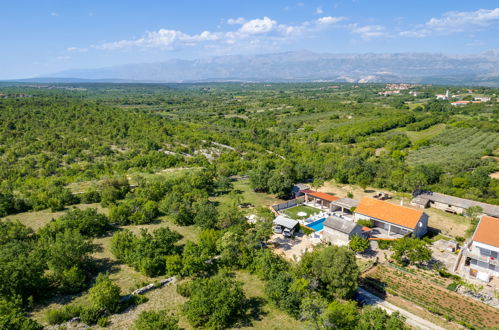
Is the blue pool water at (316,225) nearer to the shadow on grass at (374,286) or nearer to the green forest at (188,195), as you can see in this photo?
the green forest at (188,195)

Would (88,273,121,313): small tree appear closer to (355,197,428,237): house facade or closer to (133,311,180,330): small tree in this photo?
(133,311,180,330): small tree

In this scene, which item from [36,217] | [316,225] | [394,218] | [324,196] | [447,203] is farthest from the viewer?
[324,196]

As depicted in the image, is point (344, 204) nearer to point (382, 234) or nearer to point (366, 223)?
point (366, 223)

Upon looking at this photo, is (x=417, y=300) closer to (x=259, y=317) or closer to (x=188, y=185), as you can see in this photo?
(x=259, y=317)

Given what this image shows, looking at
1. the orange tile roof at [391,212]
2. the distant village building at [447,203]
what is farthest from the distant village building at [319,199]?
the distant village building at [447,203]

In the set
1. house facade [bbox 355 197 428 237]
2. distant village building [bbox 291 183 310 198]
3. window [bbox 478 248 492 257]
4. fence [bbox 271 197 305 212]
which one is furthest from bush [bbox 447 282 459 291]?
distant village building [bbox 291 183 310 198]

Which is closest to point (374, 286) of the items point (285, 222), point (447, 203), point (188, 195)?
point (285, 222)
